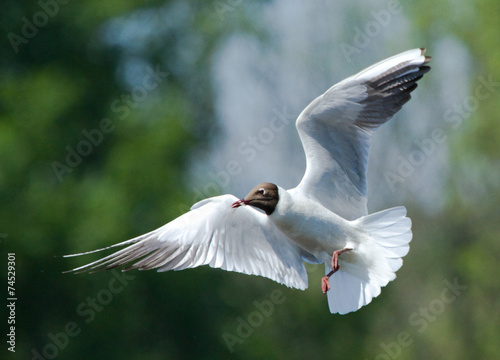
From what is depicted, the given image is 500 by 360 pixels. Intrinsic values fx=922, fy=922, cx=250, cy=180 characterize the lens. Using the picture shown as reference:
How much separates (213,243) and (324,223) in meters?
0.53

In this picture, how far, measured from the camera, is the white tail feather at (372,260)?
13.5ft

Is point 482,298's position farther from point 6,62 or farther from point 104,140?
point 6,62

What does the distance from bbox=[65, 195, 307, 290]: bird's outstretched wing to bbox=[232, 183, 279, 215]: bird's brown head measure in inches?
4.1

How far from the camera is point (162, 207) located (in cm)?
1036

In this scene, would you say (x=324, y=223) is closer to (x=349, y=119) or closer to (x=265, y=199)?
(x=265, y=199)

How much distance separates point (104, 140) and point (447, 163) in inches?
178

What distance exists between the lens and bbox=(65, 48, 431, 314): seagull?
4.15m

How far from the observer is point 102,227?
384 inches

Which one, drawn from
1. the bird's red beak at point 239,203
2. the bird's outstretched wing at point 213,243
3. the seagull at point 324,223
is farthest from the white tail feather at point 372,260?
the bird's red beak at point 239,203

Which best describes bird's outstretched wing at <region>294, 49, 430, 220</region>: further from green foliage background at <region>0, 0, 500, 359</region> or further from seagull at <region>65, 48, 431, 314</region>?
green foliage background at <region>0, 0, 500, 359</region>

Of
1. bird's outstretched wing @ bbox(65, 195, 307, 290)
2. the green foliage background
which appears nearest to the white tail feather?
bird's outstretched wing @ bbox(65, 195, 307, 290)

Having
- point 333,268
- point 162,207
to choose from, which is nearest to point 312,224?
point 333,268

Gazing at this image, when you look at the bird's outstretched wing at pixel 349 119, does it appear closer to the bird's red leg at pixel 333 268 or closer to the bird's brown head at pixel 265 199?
the bird's brown head at pixel 265 199

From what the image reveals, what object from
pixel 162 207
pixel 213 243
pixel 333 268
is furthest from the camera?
pixel 162 207
